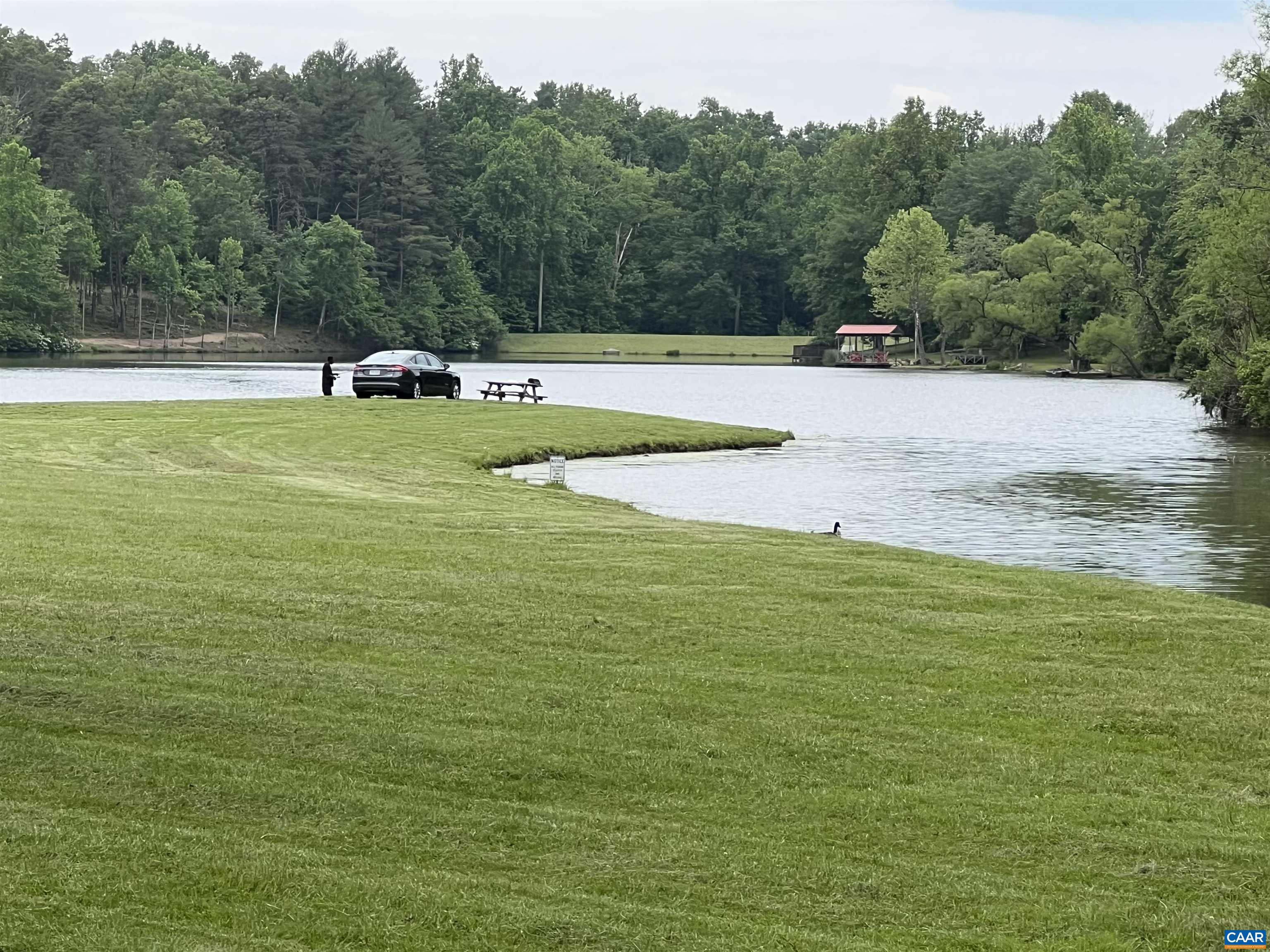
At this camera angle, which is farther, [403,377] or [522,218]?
[522,218]

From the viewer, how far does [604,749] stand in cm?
910

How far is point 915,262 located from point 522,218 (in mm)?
43517

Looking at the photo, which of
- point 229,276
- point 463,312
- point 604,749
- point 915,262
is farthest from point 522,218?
point 604,749

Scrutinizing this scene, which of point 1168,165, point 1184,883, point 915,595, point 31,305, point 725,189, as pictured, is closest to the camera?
point 1184,883

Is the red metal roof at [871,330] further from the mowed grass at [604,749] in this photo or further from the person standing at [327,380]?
the mowed grass at [604,749]

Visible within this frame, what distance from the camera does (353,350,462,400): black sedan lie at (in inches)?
1863

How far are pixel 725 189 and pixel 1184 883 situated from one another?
6483 inches

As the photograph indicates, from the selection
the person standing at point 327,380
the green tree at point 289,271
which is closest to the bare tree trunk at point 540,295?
the green tree at point 289,271

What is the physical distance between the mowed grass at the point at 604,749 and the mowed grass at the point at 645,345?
135 meters

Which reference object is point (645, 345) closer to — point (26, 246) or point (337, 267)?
point (337, 267)

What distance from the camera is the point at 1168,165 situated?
400 feet

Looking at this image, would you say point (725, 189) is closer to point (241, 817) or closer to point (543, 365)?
point (543, 365)

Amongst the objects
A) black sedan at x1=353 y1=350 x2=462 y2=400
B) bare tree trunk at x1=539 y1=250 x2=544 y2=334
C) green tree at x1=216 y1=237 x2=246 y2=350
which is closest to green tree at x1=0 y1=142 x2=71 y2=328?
green tree at x1=216 y1=237 x2=246 y2=350

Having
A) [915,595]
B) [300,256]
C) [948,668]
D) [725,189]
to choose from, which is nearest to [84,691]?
[948,668]
